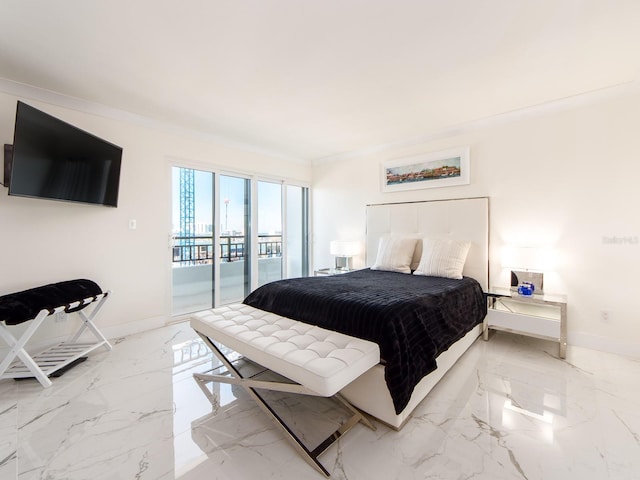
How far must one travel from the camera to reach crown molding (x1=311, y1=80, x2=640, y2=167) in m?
2.65

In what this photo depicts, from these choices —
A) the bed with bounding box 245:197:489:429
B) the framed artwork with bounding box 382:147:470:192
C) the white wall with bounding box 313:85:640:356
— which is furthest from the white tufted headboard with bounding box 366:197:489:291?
the framed artwork with bounding box 382:147:470:192

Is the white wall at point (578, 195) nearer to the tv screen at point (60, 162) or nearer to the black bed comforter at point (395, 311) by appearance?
the black bed comforter at point (395, 311)

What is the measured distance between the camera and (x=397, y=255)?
3668mm

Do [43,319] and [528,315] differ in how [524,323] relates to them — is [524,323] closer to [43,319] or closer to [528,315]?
[528,315]

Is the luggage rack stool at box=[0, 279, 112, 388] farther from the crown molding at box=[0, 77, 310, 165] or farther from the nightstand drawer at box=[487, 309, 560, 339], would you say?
the nightstand drawer at box=[487, 309, 560, 339]

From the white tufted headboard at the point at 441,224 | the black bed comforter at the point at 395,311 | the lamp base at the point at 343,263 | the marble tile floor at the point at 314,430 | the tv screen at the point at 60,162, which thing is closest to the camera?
the marble tile floor at the point at 314,430

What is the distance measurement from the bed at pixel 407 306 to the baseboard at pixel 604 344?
2.92 ft

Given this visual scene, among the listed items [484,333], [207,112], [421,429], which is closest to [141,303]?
[207,112]

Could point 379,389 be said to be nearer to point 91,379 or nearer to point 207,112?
point 91,379

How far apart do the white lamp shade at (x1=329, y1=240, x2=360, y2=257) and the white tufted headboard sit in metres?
0.22

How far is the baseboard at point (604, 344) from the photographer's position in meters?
2.62

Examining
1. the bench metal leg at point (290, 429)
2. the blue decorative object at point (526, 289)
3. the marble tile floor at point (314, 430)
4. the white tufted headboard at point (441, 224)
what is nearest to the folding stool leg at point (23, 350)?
the marble tile floor at point (314, 430)

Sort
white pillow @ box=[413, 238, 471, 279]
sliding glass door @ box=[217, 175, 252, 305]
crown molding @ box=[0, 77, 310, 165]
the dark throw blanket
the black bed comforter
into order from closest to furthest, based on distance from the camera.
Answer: the black bed comforter → the dark throw blanket → crown molding @ box=[0, 77, 310, 165] → white pillow @ box=[413, 238, 471, 279] → sliding glass door @ box=[217, 175, 252, 305]

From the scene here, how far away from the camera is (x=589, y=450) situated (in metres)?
1.50
